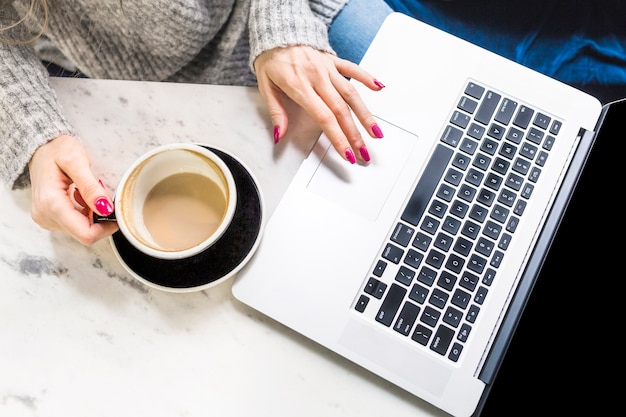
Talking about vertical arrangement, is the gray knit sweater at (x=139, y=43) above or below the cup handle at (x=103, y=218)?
above

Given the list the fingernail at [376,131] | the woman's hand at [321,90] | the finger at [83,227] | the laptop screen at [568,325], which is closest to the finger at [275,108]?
the woman's hand at [321,90]

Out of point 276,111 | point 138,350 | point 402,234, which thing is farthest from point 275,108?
point 138,350

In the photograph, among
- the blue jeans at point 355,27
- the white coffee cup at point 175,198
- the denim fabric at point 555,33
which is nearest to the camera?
the white coffee cup at point 175,198

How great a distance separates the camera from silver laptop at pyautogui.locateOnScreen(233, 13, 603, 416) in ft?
1.77

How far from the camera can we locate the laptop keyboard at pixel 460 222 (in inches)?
21.5

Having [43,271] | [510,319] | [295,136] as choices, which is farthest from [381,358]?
[43,271]

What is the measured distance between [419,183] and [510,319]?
0.17 metres

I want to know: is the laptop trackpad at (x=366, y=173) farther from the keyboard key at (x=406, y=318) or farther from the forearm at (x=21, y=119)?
the forearm at (x=21, y=119)

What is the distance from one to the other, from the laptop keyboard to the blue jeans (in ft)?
0.62

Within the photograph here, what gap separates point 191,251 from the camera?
47 centimetres

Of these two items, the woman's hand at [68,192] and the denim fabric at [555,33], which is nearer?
the woman's hand at [68,192]

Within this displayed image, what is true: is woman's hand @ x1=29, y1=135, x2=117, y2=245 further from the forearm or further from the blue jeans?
the blue jeans

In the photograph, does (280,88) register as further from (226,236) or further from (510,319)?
(510,319)

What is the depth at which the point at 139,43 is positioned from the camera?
0.70 meters
